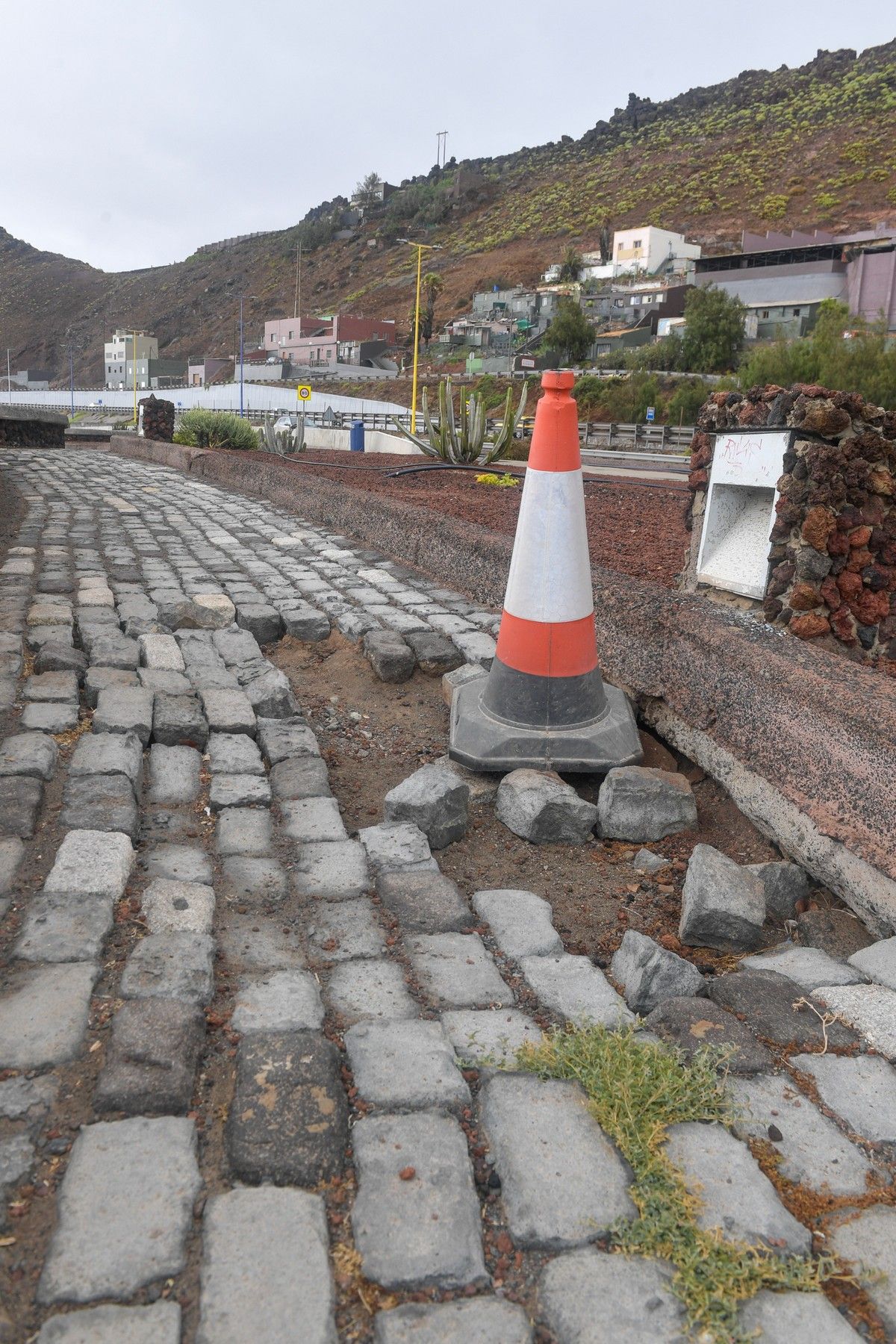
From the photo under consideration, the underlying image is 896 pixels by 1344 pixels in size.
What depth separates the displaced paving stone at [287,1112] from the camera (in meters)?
1.54

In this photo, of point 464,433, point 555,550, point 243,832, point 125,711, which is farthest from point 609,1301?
point 464,433

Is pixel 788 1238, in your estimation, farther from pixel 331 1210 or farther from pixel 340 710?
pixel 340 710

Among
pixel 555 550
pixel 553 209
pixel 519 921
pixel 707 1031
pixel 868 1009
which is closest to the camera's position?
pixel 707 1031

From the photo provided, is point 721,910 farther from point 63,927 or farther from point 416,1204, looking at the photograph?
point 63,927

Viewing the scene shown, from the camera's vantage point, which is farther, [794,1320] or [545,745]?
[545,745]

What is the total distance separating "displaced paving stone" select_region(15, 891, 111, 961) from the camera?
6.95ft

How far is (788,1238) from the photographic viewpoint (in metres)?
1.42

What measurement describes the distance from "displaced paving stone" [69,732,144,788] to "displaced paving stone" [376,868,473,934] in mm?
989

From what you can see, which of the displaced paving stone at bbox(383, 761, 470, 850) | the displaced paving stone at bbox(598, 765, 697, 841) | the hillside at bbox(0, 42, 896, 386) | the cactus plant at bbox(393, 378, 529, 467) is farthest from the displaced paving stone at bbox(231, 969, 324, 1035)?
the hillside at bbox(0, 42, 896, 386)

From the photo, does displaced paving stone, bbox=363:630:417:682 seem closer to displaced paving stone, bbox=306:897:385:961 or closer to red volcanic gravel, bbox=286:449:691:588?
red volcanic gravel, bbox=286:449:691:588

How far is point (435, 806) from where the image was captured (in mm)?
2924

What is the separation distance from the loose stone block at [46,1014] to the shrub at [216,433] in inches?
679

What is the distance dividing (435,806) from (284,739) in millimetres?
835

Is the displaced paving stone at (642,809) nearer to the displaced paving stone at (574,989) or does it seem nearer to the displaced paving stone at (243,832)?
the displaced paving stone at (574,989)
